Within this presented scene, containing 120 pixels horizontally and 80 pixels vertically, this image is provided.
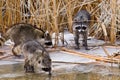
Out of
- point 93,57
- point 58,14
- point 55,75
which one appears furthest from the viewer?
point 58,14

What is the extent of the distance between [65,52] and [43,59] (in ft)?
4.75

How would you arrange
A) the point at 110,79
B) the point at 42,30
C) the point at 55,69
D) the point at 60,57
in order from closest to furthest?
the point at 110,79, the point at 55,69, the point at 60,57, the point at 42,30

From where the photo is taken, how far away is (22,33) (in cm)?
689

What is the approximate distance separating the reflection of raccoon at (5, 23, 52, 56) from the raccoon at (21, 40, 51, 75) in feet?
3.01

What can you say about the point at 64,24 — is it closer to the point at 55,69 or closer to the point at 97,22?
the point at 97,22

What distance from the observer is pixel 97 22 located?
7836mm

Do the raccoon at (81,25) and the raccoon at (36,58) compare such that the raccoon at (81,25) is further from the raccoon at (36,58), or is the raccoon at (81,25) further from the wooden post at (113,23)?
the raccoon at (36,58)

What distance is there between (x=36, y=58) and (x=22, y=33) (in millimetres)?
1340

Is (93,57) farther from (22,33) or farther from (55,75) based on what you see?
(22,33)

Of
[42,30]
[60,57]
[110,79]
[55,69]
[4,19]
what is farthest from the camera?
[4,19]

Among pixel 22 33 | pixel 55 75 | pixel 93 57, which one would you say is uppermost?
pixel 22 33

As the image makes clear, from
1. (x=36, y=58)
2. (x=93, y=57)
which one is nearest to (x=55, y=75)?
(x=36, y=58)

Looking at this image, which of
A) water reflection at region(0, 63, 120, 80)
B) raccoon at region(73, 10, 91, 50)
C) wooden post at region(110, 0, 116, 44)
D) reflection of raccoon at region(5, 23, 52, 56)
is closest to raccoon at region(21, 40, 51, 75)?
water reflection at region(0, 63, 120, 80)

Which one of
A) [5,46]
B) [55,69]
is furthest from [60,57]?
[5,46]
